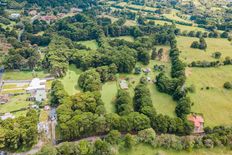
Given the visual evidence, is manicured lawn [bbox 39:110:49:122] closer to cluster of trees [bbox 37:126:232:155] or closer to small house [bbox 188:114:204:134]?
cluster of trees [bbox 37:126:232:155]

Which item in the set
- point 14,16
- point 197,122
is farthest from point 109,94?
point 14,16

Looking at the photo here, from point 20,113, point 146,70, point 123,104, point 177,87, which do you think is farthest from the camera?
point 146,70

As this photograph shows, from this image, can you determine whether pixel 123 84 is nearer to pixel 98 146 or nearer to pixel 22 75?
pixel 98 146

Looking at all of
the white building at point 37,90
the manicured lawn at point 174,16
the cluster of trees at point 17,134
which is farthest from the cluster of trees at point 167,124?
the manicured lawn at point 174,16

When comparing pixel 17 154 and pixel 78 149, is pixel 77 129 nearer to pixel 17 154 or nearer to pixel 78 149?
pixel 78 149

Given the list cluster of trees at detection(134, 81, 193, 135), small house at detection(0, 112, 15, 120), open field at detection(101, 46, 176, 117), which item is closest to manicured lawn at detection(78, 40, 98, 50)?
open field at detection(101, 46, 176, 117)

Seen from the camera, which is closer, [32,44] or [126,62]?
[126,62]

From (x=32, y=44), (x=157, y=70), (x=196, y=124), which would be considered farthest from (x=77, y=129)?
(x=32, y=44)
